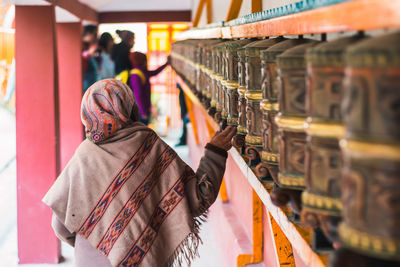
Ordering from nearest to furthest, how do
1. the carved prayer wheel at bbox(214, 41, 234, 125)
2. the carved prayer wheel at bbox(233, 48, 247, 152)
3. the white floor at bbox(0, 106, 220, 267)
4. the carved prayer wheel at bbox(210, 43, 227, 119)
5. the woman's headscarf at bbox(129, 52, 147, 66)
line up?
the carved prayer wheel at bbox(233, 48, 247, 152), the carved prayer wheel at bbox(214, 41, 234, 125), the carved prayer wheel at bbox(210, 43, 227, 119), the white floor at bbox(0, 106, 220, 267), the woman's headscarf at bbox(129, 52, 147, 66)

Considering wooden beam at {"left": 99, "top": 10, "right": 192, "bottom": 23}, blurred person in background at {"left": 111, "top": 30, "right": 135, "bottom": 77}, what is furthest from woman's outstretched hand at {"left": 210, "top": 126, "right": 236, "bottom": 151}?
wooden beam at {"left": 99, "top": 10, "right": 192, "bottom": 23}

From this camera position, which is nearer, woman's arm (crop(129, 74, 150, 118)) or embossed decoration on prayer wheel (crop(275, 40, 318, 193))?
embossed decoration on prayer wheel (crop(275, 40, 318, 193))

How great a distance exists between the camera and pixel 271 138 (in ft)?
3.63

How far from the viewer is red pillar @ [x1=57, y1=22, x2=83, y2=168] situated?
6406mm

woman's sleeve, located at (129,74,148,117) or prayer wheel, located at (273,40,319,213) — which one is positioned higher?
prayer wheel, located at (273,40,319,213)

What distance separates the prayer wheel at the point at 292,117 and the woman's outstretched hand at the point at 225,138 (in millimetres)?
941

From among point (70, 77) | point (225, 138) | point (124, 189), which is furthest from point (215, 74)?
point (70, 77)

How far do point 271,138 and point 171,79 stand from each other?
34.3 ft

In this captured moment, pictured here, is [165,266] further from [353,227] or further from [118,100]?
[353,227]

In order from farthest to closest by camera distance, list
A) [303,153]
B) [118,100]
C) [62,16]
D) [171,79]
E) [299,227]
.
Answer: [171,79] < [62,16] < [118,100] < [299,227] < [303,153]

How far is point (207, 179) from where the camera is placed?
7.03 ft

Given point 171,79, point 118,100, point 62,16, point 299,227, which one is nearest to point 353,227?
point 299,227

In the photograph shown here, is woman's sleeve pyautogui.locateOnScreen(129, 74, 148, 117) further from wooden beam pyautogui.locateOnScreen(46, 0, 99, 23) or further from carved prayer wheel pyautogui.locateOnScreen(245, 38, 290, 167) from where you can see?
carved prayer wheel pyautogui.locateOnScreen(245, 38, 290, 167)

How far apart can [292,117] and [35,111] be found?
3.67 metres
